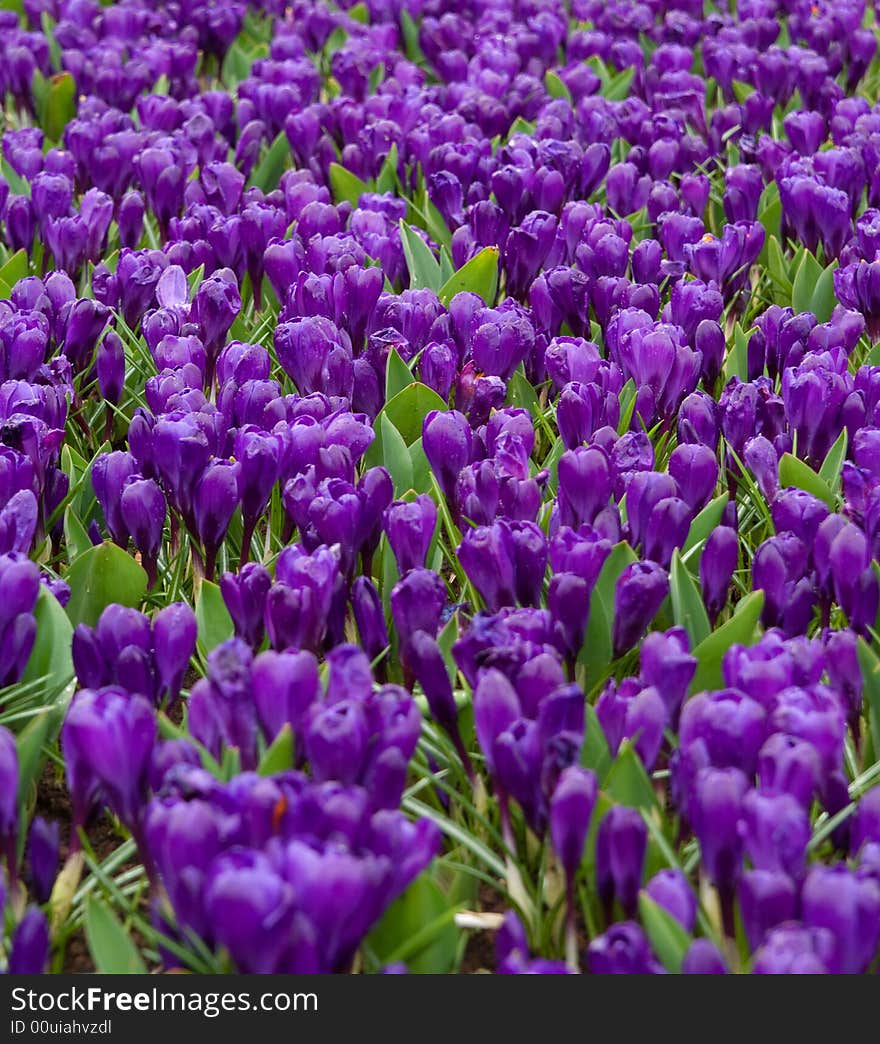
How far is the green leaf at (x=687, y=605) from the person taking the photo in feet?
7.95

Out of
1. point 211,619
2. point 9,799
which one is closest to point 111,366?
point 211,619

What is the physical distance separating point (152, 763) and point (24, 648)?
425 mm

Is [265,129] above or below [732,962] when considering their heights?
above

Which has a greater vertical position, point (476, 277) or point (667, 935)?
point (476, 277)

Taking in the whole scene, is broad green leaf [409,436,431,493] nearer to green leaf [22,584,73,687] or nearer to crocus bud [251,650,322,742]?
green leaf [22,584,73,687]

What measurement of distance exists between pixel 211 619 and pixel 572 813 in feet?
3.03

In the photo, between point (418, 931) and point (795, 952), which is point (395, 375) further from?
point (795, 952)

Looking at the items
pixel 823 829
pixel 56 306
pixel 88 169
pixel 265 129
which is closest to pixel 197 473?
pixel 56 306

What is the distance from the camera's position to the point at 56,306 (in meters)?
3.38

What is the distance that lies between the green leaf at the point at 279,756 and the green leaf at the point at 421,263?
2.03 metres

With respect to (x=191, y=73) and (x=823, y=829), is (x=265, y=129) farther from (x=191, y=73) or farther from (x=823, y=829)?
(x=823, y=829)

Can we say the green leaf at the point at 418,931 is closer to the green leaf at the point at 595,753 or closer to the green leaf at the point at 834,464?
the green leaf at the point at 595,753

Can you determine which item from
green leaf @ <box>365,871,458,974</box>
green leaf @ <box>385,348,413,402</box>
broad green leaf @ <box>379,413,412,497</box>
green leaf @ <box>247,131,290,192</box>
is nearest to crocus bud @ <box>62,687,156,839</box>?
green leaf @ <box>365,871,458,974</box>

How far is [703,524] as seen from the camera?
2.65 meters
